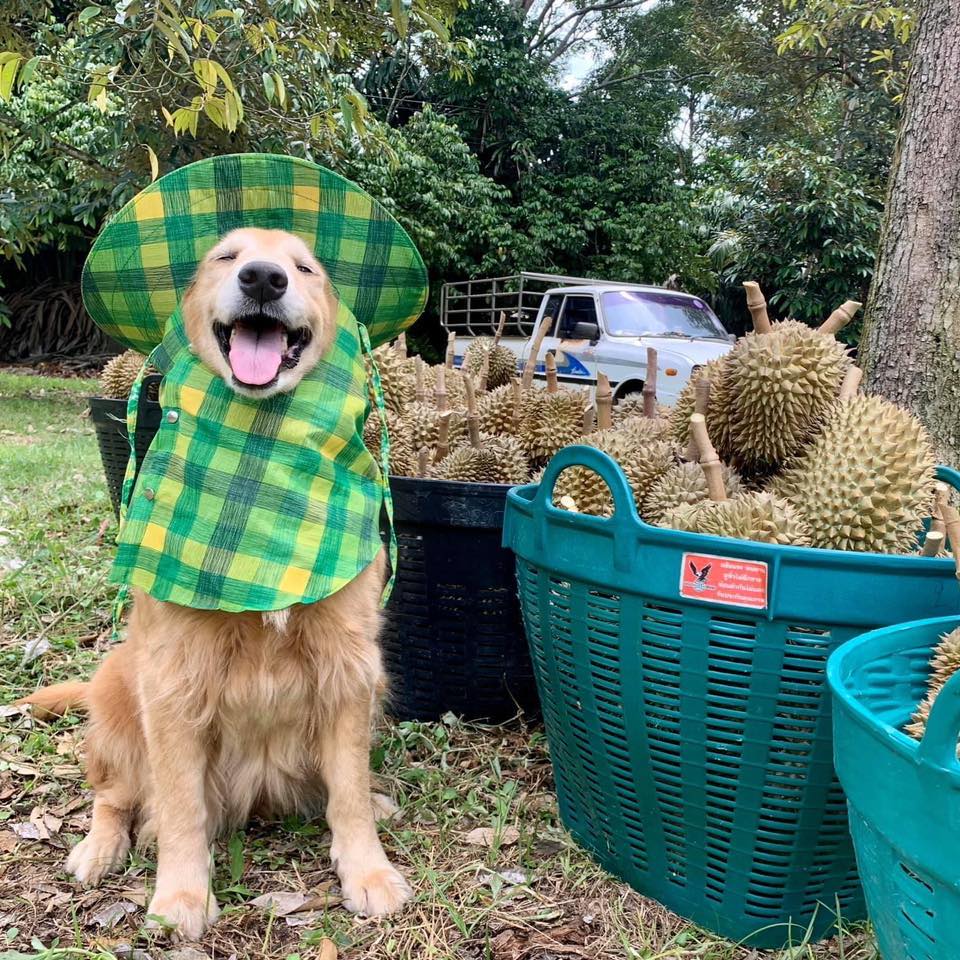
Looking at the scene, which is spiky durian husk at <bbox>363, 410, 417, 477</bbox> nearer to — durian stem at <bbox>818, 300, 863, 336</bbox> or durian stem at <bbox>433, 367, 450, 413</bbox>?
durian stem at <bbox>433, 367, 450, 413</bbox>

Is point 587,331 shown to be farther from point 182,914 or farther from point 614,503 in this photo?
point 182,914

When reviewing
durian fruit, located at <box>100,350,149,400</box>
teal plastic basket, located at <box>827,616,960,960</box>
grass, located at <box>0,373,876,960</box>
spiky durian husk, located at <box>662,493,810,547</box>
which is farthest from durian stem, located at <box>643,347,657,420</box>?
durian fruit, located at <box>100,350,149,400</box>

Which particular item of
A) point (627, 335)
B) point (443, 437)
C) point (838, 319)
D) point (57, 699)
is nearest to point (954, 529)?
point (838, 319)

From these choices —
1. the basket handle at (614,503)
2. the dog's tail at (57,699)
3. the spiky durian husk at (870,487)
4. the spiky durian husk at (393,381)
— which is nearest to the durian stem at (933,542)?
the spiky durian husk at (870,487)

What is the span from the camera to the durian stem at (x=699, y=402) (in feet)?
6.29

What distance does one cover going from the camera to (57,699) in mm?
2461

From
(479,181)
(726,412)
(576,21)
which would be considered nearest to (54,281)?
(479,181)

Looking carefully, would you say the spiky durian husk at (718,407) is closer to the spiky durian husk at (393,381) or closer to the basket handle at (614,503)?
the basket handle at (614,503)

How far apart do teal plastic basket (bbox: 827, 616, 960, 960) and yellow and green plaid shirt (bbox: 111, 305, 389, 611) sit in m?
0.98

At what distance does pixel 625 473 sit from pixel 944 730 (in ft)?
3.62

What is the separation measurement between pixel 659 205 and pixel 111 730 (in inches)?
652

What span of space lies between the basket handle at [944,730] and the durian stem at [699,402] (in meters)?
1.05

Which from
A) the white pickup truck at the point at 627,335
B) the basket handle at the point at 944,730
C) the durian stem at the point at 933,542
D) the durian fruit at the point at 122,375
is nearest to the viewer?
the basket handle at the point at 944,730

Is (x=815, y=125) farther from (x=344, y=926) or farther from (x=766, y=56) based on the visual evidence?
(x=344, y=926)
